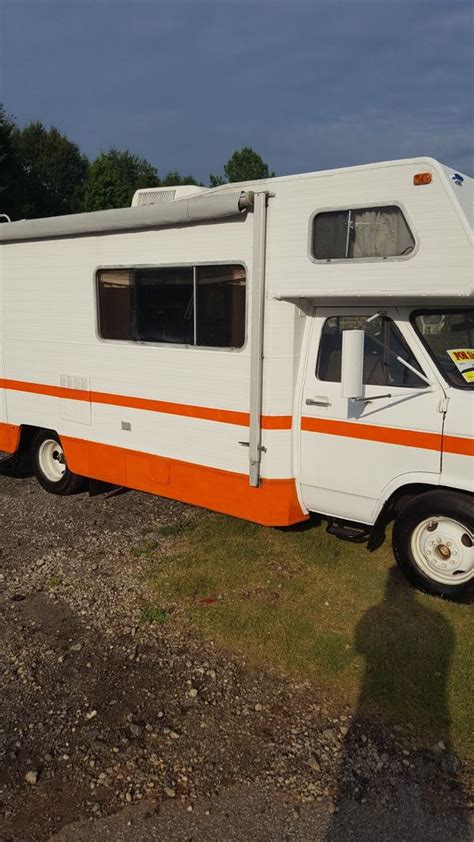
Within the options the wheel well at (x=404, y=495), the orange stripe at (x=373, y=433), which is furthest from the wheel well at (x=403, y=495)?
the orange stripe at (x=373, y=433)

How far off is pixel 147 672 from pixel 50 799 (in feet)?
3.26

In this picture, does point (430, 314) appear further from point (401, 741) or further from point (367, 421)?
point (401, 741)

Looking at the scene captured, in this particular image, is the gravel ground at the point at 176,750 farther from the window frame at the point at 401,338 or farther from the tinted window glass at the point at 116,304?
the tinted window glass at the point at 116,304

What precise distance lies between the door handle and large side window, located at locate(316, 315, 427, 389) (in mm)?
145

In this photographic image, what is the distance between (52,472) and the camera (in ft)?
22.7

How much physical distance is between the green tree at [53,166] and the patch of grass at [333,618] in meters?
35.6

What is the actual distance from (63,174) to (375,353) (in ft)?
133

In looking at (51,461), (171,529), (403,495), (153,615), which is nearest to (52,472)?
(51,461)

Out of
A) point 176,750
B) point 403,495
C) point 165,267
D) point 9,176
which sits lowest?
point 176,750

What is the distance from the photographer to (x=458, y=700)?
3500 millimetres

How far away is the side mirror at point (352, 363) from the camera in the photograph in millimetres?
4059

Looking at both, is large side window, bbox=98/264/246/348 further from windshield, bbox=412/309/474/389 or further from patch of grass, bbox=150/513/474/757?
patch of grass, bbox=150/513/474/757

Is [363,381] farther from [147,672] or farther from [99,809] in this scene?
[99,809]

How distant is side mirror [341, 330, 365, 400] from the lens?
4.06 metres
